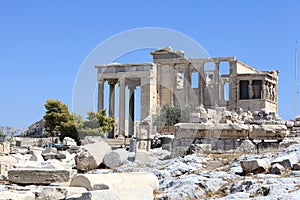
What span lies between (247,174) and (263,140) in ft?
16.7

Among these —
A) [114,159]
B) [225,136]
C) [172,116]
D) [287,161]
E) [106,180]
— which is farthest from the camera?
[172,116]

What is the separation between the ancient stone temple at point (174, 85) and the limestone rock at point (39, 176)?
37740 mm

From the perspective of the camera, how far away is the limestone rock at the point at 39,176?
1065cm

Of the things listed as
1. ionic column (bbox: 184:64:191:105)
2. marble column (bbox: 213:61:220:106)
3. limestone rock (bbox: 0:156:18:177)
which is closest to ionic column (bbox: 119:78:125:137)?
ionic column (bbox: 184:64:191:105)

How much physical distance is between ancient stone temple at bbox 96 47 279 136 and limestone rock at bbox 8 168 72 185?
3774 cm

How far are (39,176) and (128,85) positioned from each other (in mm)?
41433

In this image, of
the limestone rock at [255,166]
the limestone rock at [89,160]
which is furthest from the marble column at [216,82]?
the limestone rock at [255,166]

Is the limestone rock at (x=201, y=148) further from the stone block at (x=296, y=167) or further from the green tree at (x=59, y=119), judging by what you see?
the green tree at (x=59, y=119)

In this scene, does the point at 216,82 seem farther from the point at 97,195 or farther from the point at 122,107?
the point at 97,195

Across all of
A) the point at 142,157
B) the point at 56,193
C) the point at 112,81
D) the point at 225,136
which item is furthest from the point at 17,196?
the point at 112,81

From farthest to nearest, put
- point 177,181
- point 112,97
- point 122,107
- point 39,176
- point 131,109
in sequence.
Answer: point 112,97
point 131,109
point 122,107
point 39,176
point 177,181

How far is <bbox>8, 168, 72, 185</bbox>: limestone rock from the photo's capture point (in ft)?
34.9

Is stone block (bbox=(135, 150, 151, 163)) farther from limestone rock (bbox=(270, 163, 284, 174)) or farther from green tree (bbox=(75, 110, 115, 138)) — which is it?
green tree (bbox=(75, 110, 115, 138))

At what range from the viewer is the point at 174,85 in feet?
173
